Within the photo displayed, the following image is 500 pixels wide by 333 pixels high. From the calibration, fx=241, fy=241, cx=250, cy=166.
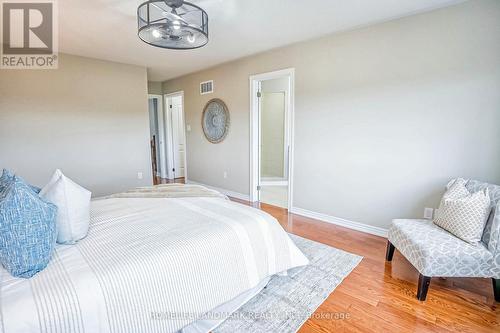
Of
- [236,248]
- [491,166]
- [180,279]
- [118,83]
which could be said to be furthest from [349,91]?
[118,83]

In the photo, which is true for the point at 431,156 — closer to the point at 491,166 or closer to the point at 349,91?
the point at 491,166

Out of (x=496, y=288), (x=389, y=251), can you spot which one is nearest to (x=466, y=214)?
(x=496, y=288)

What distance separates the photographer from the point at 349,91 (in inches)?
119

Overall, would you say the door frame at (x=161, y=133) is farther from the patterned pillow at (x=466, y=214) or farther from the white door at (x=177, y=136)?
the patterned pillow at (x=466, y=214)

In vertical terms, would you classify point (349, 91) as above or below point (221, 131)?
above

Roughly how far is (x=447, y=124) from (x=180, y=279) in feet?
9.18

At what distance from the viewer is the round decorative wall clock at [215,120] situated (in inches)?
181

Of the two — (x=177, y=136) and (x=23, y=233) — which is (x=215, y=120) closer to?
(x=177, y=136)

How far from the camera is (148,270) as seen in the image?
4.10 ft

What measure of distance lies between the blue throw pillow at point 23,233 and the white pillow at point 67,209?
0.18 metres

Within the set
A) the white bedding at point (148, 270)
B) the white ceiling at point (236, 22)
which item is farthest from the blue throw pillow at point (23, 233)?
the white ceiling at point (236, 22)

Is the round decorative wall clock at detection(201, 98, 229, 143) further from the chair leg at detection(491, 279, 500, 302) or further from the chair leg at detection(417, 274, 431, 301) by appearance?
the chair leg at detection(491, 279, 500, 302)

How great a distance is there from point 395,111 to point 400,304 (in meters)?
1.94

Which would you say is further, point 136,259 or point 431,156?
point 431,156
